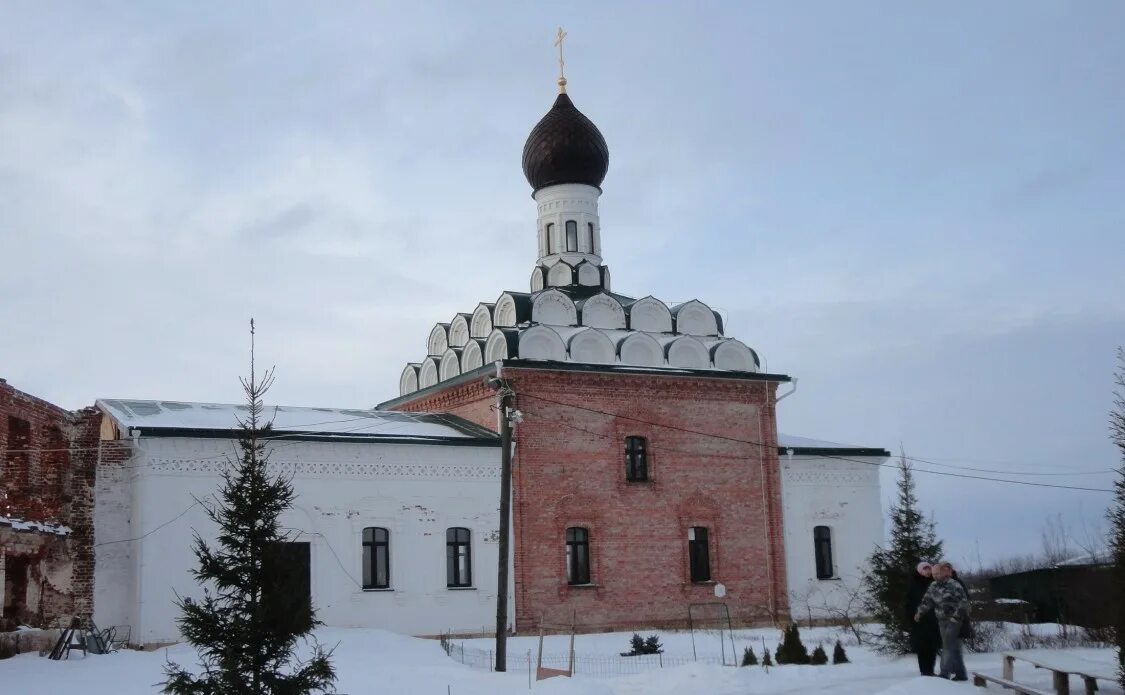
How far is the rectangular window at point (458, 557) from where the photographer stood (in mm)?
19969

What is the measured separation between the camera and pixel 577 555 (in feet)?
69.1

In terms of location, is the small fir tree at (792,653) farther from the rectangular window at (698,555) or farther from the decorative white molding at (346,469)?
the rectangular window at (698,555)

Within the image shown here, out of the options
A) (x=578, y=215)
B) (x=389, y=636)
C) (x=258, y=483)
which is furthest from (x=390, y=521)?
(x=258, y=483)

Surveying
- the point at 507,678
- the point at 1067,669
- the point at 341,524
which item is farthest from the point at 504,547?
the point at 1067,669

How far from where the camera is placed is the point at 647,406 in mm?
22234

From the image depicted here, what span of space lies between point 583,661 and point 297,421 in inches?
260

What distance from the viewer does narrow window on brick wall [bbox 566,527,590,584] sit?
21.0 meters

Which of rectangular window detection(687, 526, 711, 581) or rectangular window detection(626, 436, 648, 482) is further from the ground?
rectangular window detection(626, 436, 648, 482)

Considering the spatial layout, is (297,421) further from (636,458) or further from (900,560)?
(900,560)

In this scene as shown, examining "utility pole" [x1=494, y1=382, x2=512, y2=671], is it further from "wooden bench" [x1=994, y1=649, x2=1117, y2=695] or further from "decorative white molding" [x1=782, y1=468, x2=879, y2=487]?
"decorative white molding" [x1=782, y1=468, x2=879, y2=487]

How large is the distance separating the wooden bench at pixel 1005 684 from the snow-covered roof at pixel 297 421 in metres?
10.8

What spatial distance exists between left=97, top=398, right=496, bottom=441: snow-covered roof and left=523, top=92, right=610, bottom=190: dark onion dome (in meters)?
6.05

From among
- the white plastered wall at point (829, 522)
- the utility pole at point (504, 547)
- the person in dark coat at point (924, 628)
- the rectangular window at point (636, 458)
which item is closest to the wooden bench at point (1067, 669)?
the person in dark coat at point (924, 628)

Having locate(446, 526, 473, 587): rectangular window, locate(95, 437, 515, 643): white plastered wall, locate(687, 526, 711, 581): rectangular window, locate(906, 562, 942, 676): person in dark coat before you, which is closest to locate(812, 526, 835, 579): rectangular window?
locate(687, 526, 711, 581): rectangular window
